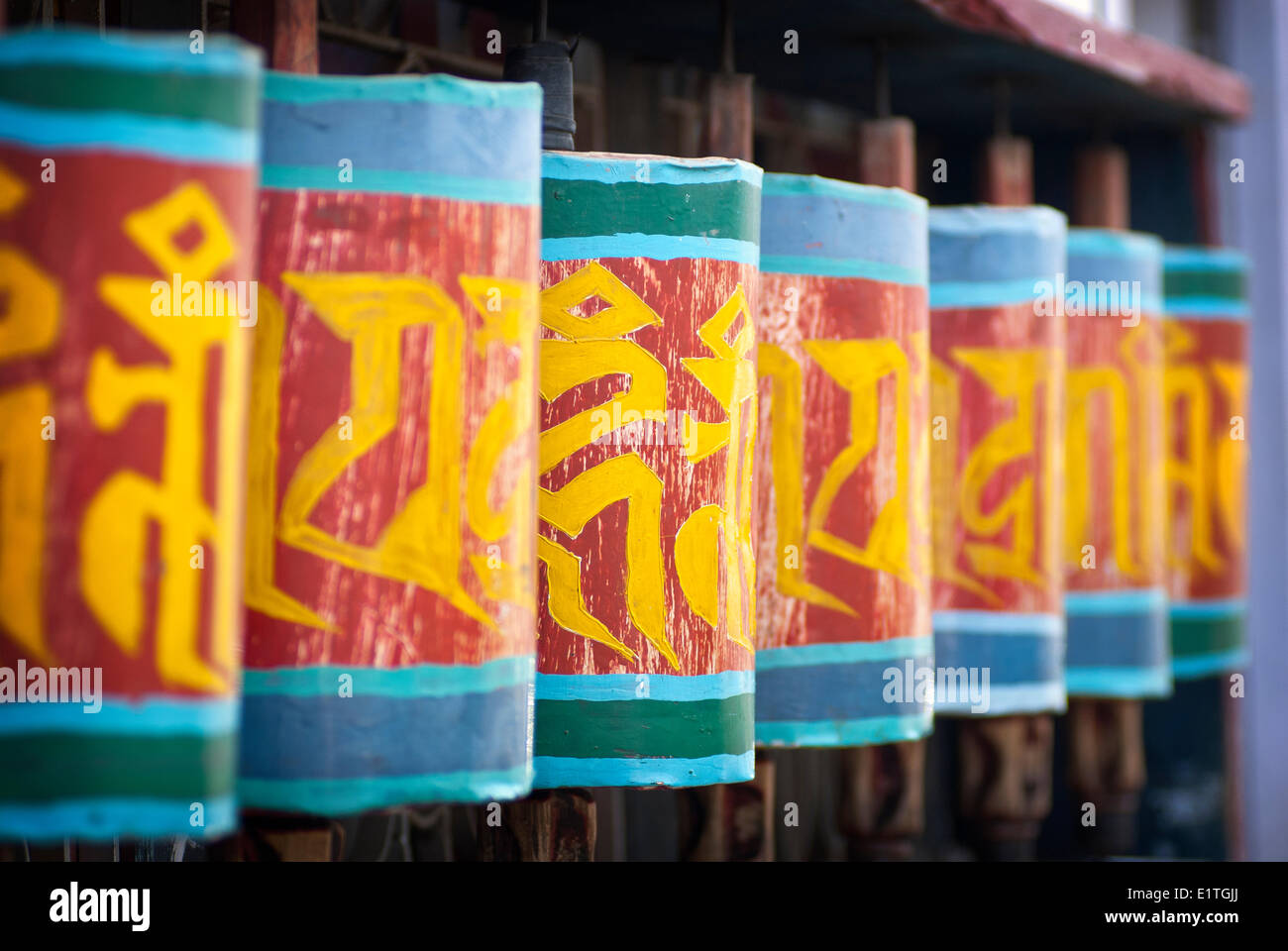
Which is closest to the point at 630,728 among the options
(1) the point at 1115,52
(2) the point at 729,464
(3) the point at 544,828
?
(3) the point at 544,828

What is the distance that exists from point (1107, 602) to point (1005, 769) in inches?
12.4

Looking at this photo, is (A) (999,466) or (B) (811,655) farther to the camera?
(A) (999,466)

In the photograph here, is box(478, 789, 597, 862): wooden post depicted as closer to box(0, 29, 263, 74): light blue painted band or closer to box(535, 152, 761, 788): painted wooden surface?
box(535, 152, 761, 788): painted wooden surface

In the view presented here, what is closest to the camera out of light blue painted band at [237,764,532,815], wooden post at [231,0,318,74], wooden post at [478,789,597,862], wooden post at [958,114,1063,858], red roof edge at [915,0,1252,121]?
light blue painted band at [237,764,532,815]

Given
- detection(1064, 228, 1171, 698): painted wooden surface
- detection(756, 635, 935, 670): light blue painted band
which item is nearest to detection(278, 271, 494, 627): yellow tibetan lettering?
detection(756, 635, 935, 670): light blue painted band

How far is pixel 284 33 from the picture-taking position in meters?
1.64

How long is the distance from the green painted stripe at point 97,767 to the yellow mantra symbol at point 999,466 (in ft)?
4.36

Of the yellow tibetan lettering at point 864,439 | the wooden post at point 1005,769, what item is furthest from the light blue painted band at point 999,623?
the yellow tibetan lettering at point 864,439

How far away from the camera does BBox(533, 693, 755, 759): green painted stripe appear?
1.78 metres

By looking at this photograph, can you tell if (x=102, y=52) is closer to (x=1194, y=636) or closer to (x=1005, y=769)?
(x=1005, y=769)

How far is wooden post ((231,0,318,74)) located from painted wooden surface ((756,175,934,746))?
2.11ft

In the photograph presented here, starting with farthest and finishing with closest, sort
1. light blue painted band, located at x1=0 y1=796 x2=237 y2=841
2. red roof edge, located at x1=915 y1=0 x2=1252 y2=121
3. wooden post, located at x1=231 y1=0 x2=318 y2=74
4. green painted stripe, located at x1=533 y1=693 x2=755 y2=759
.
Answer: red roof edge, located at x1=915 y1=0 x2=1252 y2=121, green painted stripe, located at x1=533 y1=693 x2=755 y2=759, wooden post, located at x1=231 y1=0 x2=318 y2=74, light blue painted band, located at x1=0 y1=796 x2=237 y2=841
